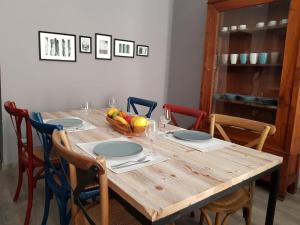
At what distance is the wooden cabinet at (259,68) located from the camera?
6.77 feet

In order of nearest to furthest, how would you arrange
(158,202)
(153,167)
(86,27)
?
(158,202), (153,167), (86,27)

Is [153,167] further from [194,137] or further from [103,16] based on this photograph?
[103,16]

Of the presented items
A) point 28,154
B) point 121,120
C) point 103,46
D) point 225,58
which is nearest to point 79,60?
point 103,46

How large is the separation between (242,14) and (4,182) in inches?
110

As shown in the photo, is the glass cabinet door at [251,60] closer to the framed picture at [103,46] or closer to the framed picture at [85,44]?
the framed picture at [103,46]

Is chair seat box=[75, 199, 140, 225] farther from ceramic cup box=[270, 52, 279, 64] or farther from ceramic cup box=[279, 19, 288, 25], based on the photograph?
ceramic cup box=[279, 19, 288, 25]

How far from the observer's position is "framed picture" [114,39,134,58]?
10.3 feet

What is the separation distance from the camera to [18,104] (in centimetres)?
258

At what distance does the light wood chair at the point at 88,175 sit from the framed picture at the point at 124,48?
220 cm

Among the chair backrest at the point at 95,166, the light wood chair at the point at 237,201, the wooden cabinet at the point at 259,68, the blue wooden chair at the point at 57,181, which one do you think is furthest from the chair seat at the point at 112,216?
the wooden cabinet at the point at 259,68

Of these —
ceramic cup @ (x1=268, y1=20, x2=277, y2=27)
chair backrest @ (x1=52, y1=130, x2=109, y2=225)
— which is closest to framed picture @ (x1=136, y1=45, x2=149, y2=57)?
ceramic cup @ (x1=268, y1=20, x2=277, y2=27)

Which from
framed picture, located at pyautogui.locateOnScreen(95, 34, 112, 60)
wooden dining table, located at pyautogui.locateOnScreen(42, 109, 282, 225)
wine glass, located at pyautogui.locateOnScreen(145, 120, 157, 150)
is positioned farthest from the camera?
framed picture, located at pyautogui.locateOnScreen(95, 34, 112, 60)

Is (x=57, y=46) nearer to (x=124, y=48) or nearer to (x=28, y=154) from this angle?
(x=124, y=48)

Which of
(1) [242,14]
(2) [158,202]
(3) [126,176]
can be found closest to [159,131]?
(3) [126,176]
